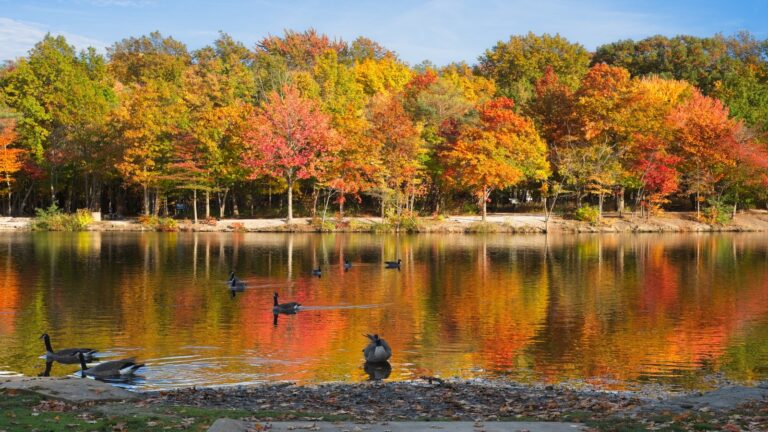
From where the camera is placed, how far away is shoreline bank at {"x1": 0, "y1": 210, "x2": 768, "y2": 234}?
66.4 metres

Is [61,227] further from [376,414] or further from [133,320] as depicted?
[376,414]

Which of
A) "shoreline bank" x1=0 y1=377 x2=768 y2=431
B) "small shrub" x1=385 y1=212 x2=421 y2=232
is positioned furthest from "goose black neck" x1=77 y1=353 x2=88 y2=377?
"small shrub" x1=385 y1=212 x2=421 y2=232

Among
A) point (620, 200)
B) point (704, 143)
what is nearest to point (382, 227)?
point (620, 200)

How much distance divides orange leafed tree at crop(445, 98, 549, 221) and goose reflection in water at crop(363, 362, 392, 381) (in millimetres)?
48397

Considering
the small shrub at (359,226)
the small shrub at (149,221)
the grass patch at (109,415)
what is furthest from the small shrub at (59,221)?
the grass patch at (109,415)

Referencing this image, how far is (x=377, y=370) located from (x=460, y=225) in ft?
161

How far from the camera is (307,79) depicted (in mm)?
79250

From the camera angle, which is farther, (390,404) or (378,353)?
(378,353)

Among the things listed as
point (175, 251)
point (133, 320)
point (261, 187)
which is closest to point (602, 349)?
point (133, 320)

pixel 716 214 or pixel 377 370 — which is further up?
pixel 716 214

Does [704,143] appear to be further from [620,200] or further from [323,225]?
[323,225]

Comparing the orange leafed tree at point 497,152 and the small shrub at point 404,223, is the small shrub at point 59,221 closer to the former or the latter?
the small shrub at point 404,223

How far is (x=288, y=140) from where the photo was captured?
68375 mm

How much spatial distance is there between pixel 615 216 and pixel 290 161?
3028cm
